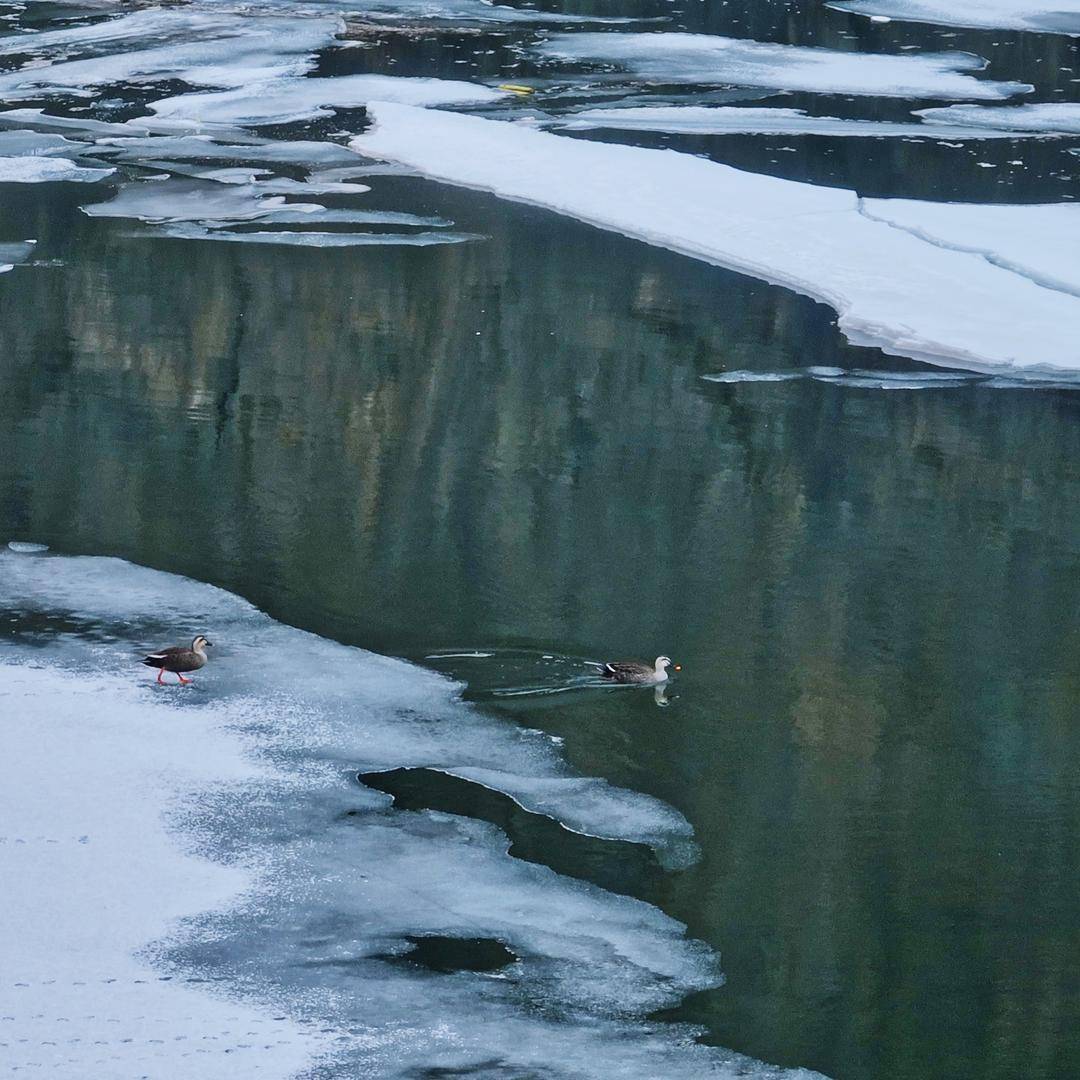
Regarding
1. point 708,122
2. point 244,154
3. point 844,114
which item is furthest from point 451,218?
point 844,114

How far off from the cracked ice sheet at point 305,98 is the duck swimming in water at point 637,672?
10.5 metres

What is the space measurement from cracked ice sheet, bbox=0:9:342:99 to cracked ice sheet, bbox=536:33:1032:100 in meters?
2.62

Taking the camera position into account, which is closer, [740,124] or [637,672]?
[637,672]

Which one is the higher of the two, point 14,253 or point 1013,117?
point 1013,117

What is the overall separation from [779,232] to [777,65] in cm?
719

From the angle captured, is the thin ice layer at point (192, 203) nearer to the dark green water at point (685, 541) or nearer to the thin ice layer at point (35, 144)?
the dark green water at point (685, 541)

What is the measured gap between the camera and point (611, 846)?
4.57 metres

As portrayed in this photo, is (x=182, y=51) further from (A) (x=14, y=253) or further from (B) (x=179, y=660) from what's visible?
(B) (x=179, y=660)

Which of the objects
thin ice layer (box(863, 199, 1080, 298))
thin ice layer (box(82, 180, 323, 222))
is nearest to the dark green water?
thin ice layer (box(82, 180, 323, 222))

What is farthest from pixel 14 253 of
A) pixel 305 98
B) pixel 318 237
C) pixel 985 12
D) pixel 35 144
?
pixel 985 12

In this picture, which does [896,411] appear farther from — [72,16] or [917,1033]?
[72,16]

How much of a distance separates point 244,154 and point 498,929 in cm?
1065

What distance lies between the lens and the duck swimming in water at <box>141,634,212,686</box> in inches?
208

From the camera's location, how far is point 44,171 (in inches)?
516
